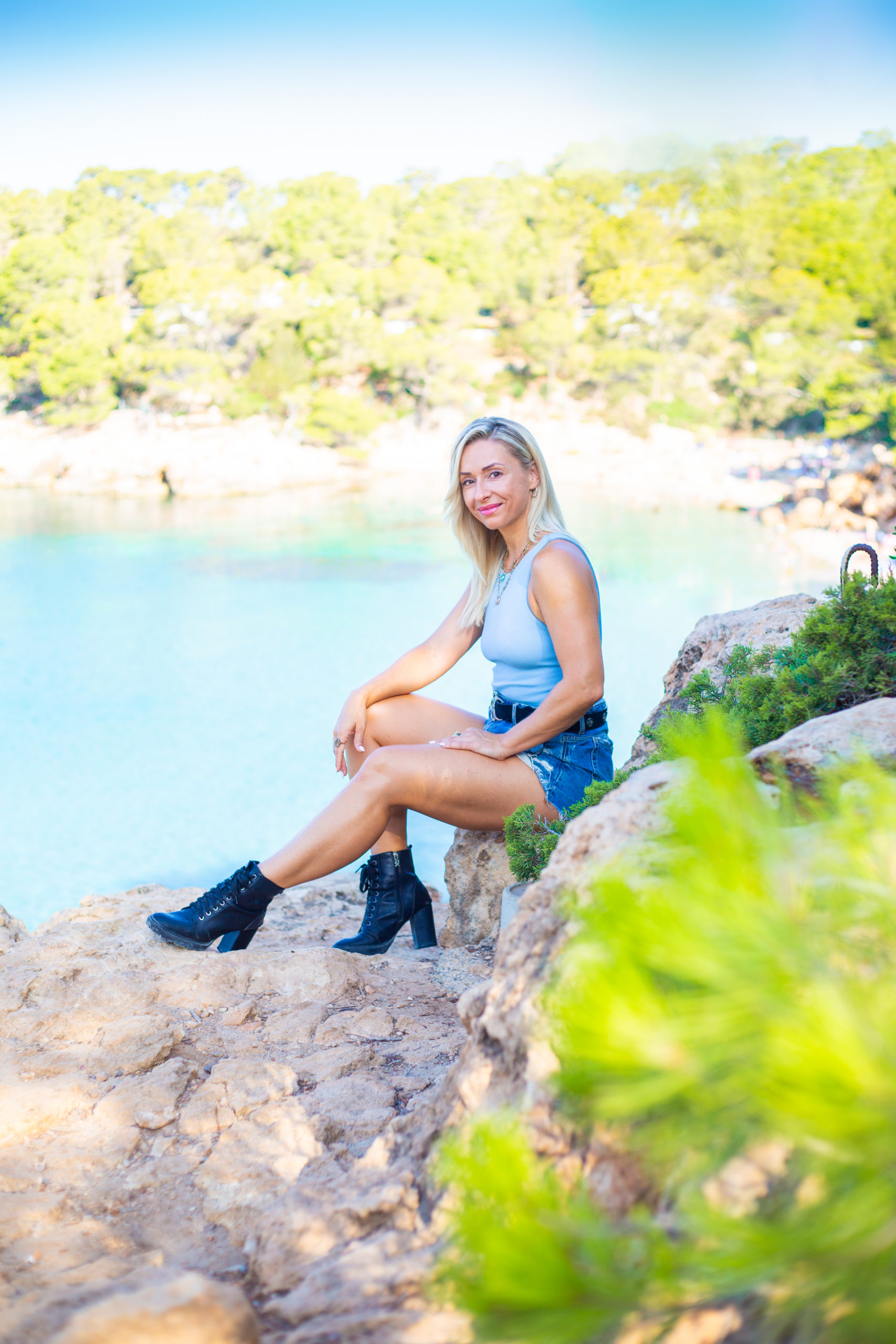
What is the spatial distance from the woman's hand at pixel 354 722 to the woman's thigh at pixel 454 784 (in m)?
0.31

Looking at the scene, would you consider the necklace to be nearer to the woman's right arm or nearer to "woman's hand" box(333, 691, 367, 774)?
the woman's right arm

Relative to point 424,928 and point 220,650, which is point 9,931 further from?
point 220,650

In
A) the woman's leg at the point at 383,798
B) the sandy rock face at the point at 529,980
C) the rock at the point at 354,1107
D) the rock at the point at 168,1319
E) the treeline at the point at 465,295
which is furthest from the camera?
the treeline at the point at 465,295

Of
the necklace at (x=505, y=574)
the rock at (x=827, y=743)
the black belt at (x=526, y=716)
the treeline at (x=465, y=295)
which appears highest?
the treeline at (x=465, y=295)

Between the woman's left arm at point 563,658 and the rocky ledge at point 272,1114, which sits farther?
the woman's left arm at point 563,658

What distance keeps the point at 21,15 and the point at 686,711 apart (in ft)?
52.4

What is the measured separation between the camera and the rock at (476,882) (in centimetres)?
238

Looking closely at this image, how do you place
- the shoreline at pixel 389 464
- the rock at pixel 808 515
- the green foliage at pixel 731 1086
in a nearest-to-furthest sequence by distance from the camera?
1. the green foliage at pixel 731 1086
2. the rock at pixel 808 515
3. the shoreline at pixel 389 464

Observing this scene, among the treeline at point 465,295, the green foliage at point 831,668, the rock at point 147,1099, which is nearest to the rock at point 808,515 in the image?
the treeline at point 465,295

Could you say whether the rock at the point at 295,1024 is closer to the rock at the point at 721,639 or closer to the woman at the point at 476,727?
the woman at the point at 476,727

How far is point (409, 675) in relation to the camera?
8.24ft

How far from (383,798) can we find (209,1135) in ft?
2.53

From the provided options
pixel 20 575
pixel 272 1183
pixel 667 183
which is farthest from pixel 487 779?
pixel 667 183

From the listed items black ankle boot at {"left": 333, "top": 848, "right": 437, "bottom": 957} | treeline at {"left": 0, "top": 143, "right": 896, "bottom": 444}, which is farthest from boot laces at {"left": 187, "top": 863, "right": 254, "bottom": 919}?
treeline at {"left": 0, "top": 143, "right": 896, "bottom": 444}
